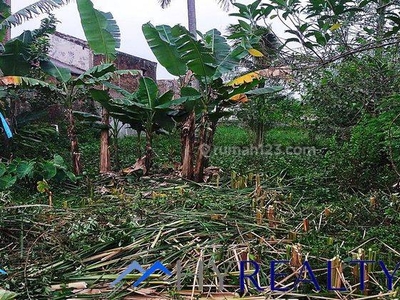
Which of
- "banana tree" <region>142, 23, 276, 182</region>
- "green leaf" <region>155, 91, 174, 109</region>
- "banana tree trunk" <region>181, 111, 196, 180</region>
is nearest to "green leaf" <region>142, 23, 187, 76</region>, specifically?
"banana tree" <region>142, 23, 276, 182</region>

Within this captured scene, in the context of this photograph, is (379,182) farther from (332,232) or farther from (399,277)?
(399,277)

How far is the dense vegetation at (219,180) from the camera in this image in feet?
7.82

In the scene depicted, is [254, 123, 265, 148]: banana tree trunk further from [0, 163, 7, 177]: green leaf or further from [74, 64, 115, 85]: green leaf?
[0, 163, 7, 177]: green leaf

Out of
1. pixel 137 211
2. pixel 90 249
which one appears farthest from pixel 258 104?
pixel 90 249

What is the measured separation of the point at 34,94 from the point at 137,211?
593 centimetres

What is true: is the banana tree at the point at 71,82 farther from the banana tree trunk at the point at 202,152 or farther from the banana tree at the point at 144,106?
the banana tree trunk at the point at 202,152

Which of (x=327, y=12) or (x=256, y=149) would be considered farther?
(x=256, y=149)

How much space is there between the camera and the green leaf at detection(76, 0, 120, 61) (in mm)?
5566

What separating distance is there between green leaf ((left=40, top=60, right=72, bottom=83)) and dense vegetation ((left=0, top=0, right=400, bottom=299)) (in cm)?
3

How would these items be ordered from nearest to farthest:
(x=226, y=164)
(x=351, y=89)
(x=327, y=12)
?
(x=327, y=12), (x=351, y=89), (x=226, y=164)

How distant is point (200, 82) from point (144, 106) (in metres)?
0.80

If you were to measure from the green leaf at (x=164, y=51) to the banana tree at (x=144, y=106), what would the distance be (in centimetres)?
36

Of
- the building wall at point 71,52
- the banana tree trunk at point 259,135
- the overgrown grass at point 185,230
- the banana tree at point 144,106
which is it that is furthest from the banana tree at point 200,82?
the building wall at point 71,52

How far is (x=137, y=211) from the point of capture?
11.7 feet
